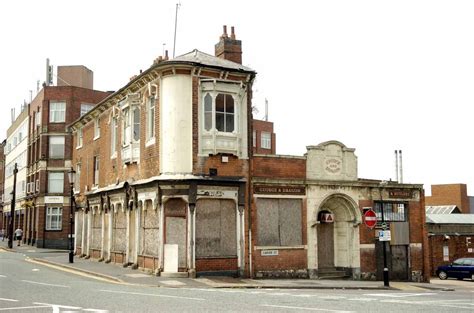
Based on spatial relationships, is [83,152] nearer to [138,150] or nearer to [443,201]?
[138,150]

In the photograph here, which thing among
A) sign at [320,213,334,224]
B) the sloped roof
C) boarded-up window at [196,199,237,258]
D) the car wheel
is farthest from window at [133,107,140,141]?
the car wheel

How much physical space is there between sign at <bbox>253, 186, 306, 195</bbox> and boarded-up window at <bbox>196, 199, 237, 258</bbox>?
4.77 ft

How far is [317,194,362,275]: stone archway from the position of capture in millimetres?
26891

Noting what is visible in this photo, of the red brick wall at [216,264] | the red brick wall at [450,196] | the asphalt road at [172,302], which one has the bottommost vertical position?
the asphalt road at [172,302]

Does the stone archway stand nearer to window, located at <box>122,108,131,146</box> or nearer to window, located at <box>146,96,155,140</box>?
window, located at <box>146,96,155,140</box>

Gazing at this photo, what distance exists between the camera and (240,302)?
1469cm

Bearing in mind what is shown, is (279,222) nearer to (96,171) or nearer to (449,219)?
(96,171)

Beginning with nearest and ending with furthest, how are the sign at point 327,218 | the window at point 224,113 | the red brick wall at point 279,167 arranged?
the window at point 224,113 < the red brick wall at point 279,167 < the sign at point 327,218

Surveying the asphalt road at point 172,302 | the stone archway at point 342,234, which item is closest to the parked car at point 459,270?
the stone archway at point 342,234

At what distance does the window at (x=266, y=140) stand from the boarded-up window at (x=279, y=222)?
153 feet

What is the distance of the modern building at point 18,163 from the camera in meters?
61.2

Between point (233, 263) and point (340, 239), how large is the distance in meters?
6.22

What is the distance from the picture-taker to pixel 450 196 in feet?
255

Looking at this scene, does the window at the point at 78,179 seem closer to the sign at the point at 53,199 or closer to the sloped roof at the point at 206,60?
the sign at the point at 53,199
